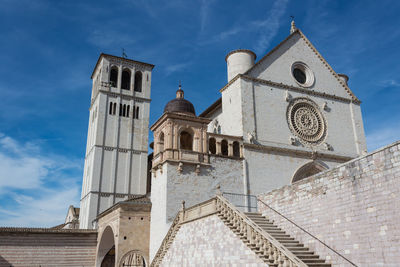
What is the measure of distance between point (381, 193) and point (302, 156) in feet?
46.1

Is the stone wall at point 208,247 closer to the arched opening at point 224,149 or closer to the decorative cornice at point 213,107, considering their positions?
the arched opening at point 224,149

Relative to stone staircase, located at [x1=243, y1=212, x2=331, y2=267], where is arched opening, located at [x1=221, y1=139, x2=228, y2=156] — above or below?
above

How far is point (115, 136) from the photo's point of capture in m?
39.1

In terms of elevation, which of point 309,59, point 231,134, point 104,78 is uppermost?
point 104,78

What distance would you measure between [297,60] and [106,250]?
63.8ft

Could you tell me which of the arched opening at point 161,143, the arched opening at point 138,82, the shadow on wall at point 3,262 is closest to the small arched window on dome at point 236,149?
the arched opening at point 161,143

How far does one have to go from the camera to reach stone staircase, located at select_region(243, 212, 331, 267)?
42.9 ft

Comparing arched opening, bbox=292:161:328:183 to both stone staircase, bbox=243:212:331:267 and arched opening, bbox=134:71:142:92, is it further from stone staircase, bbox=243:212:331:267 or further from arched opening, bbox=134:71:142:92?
arched opening, bbox=134:71:142:92

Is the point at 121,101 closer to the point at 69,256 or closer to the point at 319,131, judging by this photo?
the point at 69,256

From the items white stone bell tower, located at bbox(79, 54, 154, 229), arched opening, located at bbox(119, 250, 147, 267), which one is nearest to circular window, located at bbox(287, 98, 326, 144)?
arched opening, located at bbox(119, 250, 147, 267)

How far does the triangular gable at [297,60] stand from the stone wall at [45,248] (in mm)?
16435

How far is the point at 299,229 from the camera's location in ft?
48.7

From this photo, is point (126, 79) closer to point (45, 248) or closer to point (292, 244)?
point (45, 248)

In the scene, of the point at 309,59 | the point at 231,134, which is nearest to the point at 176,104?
the point at 231,134
